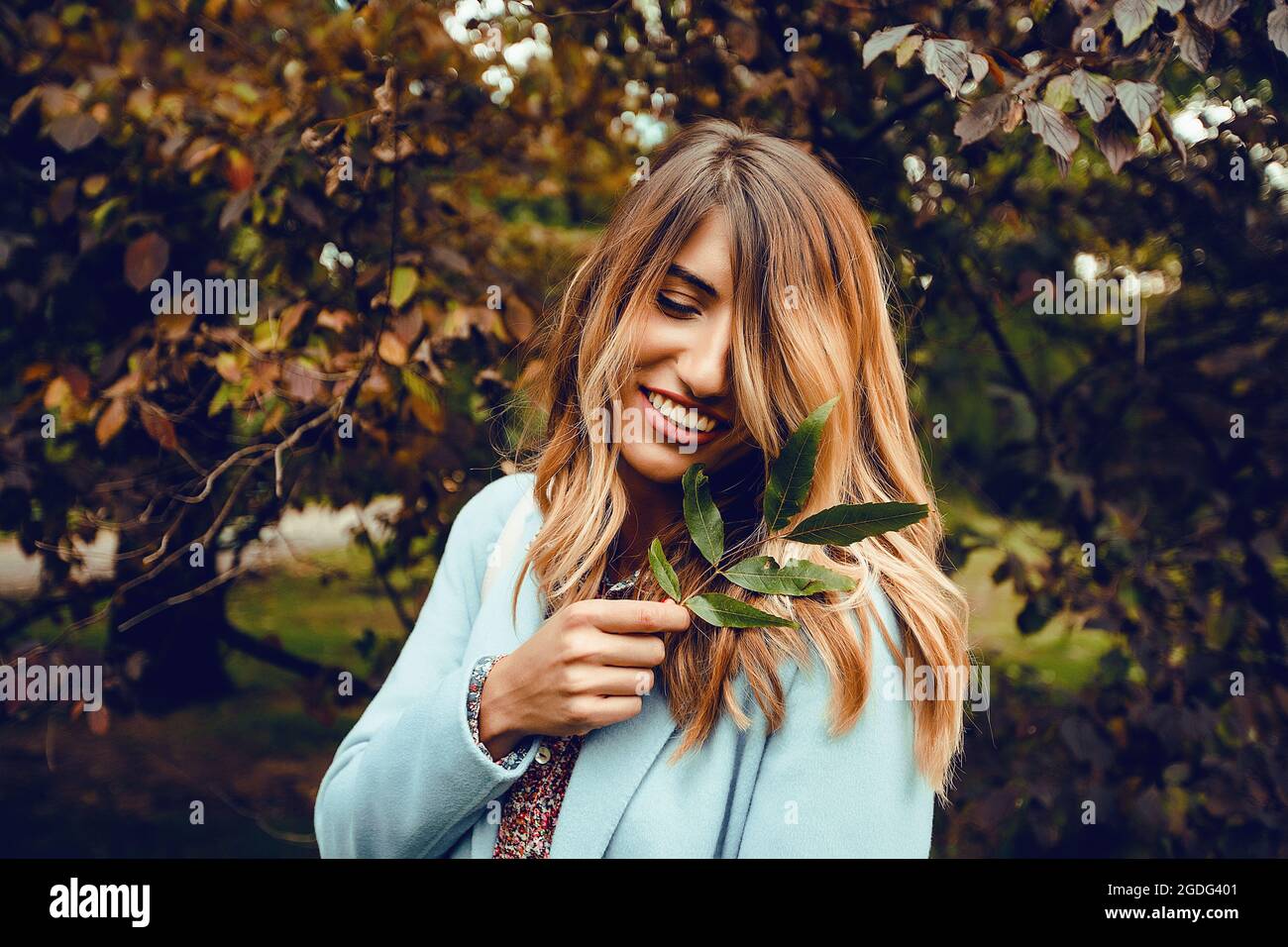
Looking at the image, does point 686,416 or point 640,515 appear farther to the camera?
point 640,515

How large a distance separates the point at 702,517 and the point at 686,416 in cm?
17

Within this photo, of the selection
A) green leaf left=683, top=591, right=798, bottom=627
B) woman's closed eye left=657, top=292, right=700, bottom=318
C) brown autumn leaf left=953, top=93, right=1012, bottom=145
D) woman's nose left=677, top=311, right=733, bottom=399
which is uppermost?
brown autumn leaf left=953, top=93, right=1012, bottom=145

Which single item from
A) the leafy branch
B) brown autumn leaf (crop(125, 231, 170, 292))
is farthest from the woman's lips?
brown autumn leaf (crop(125, 231, 170, 292))

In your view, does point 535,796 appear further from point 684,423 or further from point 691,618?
point 684,423

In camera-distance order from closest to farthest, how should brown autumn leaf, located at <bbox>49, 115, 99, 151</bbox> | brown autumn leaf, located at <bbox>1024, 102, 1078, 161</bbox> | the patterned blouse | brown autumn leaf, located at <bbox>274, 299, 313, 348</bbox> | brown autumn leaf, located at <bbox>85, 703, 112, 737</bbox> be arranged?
the patterned blouse → brown autumn leaf, located at <bbox>1024, 102, 1078, 161</bbox> → brown autumn leaf, located at <bbox>49, 115, 99, 151</bbox> → brown autumn leaf, located at <bbox>274, 299, 313, 348</bbox> → brown autumn leaf, located at <bbox>85, 703, 112, 737</bbox>

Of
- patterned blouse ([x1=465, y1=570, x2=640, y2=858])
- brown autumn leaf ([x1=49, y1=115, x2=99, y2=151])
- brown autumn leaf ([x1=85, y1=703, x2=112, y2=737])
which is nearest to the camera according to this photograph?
patterned blouse ([x1=465, y1=570, x2=640, y2=858])

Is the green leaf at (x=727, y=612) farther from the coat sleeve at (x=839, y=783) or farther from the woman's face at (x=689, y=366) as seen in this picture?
the woman's face at (x=689, y=366)

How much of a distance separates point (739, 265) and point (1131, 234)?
59.4 inches

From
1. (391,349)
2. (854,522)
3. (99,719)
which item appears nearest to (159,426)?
(391,349)

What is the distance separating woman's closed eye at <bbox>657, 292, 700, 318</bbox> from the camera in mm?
1369

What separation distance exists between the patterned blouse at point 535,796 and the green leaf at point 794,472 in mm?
404

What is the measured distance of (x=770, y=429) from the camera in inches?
51.8

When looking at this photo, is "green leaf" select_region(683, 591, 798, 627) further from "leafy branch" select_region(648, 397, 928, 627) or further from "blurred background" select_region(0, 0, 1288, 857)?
"blurred background" select_region(0, 0, 1288, 857)

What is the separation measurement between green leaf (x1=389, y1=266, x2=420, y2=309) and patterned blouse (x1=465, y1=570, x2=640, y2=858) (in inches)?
41.7
